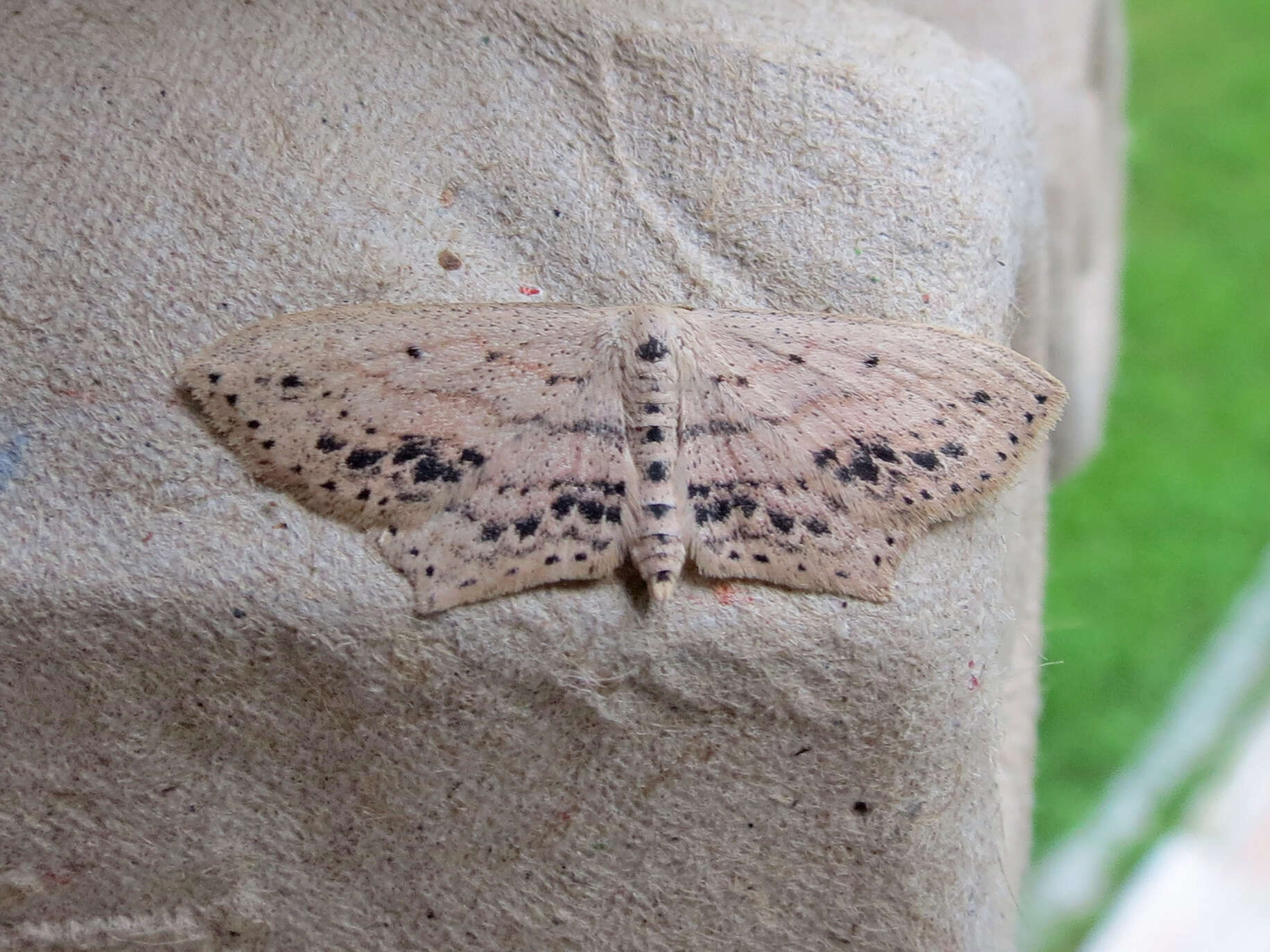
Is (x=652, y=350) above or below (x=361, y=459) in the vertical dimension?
above

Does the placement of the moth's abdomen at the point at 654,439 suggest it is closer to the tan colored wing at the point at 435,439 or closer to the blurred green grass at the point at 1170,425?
the tan colored wing at the point at 435,439

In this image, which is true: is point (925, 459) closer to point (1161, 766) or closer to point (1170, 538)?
point (1161, 766)

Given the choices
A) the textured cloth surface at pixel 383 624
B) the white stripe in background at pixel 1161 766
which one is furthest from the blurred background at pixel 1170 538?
the textured cloth surface at pixel 383 624

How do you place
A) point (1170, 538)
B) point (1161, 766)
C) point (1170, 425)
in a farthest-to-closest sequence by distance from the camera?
point (1170, 425), point (1170, 538), point (1161, 766)

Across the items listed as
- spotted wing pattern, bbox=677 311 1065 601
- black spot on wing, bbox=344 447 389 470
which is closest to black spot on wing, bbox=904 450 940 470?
spotted wing pattern, bbox=677 311 1065 601

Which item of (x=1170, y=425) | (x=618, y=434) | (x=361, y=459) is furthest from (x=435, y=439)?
(x=1170, y=425)

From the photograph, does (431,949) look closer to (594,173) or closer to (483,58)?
(594,173)

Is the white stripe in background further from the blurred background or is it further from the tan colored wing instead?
the tan colored wing
